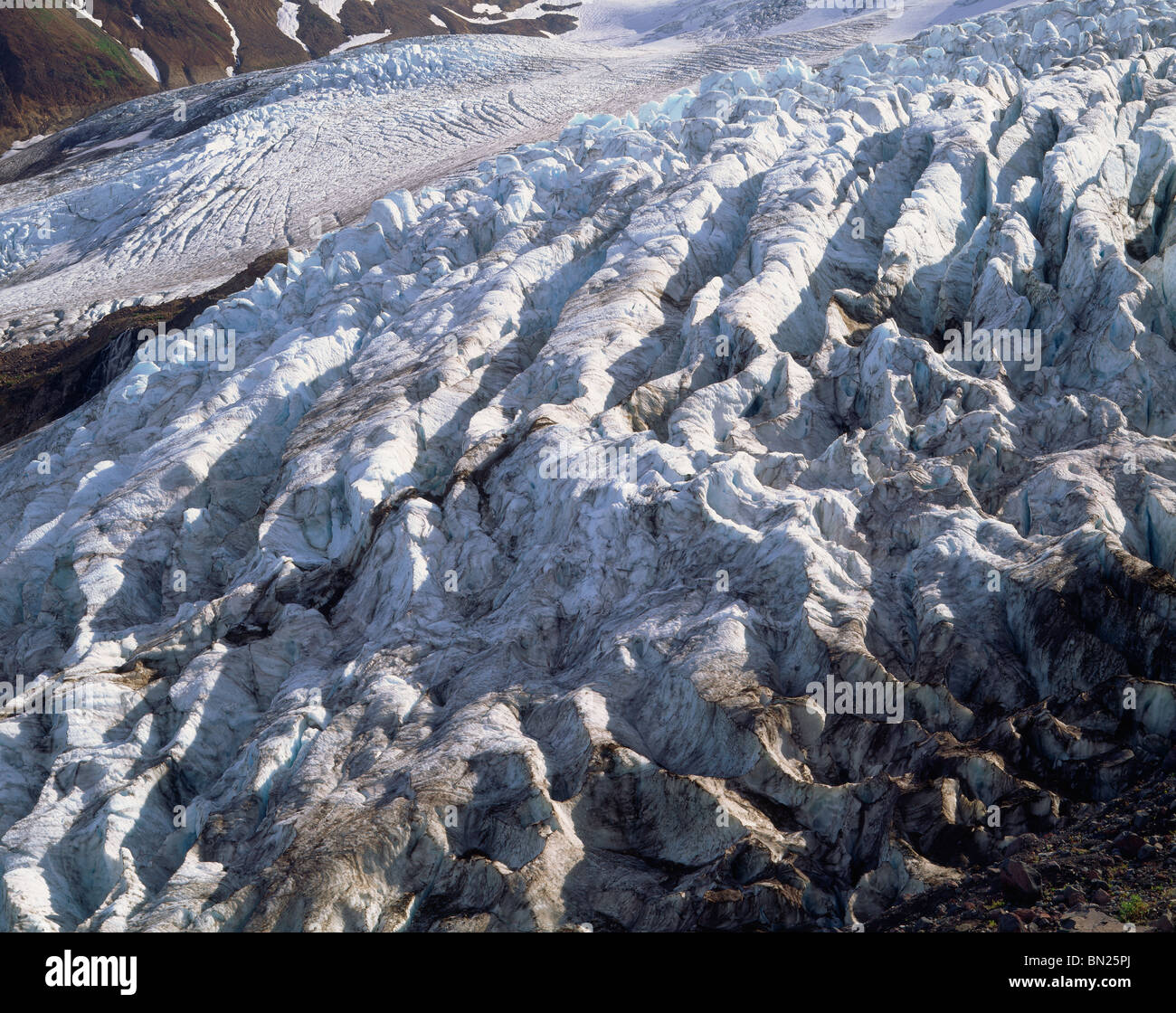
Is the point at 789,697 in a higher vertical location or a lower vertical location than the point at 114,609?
higher

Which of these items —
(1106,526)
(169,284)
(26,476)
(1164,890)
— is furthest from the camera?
(169,284)

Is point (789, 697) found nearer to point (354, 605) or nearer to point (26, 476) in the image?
point (354, 605)

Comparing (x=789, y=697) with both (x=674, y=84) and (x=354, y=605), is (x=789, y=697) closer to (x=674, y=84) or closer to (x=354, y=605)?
(x=354, y=605)

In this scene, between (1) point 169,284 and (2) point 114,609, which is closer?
(2) point 114,609

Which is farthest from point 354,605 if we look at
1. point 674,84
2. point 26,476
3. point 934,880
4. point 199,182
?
point 674,84

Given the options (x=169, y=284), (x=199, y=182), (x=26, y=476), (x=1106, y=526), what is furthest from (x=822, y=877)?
(x=199, y=182)
